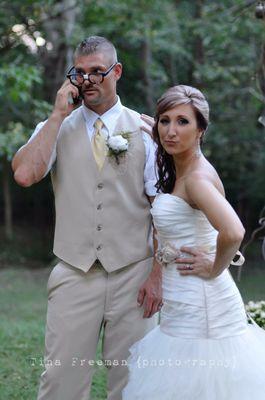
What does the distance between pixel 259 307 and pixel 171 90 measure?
1.73 metres

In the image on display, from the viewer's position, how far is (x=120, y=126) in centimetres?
305

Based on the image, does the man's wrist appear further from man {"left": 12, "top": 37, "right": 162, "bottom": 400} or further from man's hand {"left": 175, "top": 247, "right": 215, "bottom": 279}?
man's hand {"left": 175, "top": 247, "right": 215, "bottom": 279}

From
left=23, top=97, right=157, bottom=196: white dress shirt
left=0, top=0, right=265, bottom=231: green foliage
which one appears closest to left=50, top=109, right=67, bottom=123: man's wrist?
left=23, top=97, right=157, bottom=196: white dress shirt

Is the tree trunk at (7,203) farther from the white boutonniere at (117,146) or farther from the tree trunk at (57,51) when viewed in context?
the white boutonniere at (117,146)

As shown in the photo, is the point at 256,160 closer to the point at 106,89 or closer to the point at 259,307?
the point at 259,307

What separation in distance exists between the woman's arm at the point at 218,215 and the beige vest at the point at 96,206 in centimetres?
50

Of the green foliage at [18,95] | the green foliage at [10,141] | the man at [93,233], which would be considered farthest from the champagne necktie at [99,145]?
the green foliage at [10,141]

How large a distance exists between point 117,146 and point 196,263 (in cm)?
67

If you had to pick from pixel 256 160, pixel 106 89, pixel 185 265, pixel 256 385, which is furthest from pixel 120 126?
pixel 256 160

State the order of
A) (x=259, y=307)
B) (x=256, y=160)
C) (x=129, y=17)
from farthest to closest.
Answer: (x=256, y=160) → (x=129, y=17) → (x=259, y=307)

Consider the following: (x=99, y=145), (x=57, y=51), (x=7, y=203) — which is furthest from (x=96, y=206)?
(x=7, y=203)

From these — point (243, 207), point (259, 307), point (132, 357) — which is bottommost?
point (243, 207)

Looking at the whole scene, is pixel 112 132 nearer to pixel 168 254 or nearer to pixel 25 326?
pixel 168 254

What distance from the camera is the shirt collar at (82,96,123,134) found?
3.04 m
